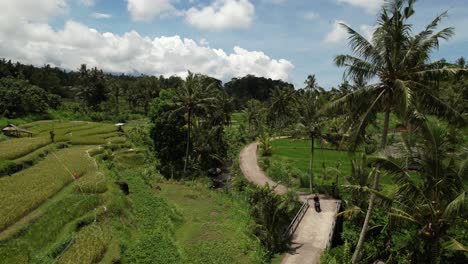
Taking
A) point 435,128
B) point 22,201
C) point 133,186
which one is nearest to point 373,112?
point 435,128

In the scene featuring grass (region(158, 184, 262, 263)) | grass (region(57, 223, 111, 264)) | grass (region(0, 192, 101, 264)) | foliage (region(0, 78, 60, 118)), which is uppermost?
foliage (region(0, 78, 60, 118))

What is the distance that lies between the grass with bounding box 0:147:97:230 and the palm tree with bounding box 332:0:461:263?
546 inches

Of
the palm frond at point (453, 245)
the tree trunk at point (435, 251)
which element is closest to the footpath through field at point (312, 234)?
the tree trunk at point (435, 251)

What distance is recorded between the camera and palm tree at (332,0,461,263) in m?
12.1

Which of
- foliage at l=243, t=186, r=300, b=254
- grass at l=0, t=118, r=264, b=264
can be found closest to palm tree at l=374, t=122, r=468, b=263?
foliage at l=243, t=186, r=300, b=254

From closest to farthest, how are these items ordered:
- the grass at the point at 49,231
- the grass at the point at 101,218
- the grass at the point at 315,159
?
→ the grass at the point at 49,231
the grass at the point at 101,218
the grass at the point at 315,159

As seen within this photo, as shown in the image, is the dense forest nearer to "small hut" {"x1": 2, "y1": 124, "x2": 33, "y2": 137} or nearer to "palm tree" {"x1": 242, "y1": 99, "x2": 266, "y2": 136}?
"small hut" {"x1": 2, "y1": 124, "x2": 33, "y2": 137}

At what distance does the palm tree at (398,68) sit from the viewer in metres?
12.1

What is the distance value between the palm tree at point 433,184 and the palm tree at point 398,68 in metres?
1.09

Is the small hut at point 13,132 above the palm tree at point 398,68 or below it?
below

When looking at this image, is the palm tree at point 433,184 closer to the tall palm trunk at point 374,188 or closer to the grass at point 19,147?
the tall palm trunk at point 374,188

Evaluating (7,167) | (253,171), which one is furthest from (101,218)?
(253,171)

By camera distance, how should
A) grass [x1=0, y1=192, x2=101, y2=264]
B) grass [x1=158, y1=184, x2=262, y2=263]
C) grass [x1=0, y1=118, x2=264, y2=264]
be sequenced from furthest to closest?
grass [x1=158, y1=184, x2=262, y2=263] < grass [x1=0, y1=118, x2=264, y2=264] < grass [x1=0, y1=192, x2=101, y2=264]

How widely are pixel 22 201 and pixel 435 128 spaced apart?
1684 centimetres
